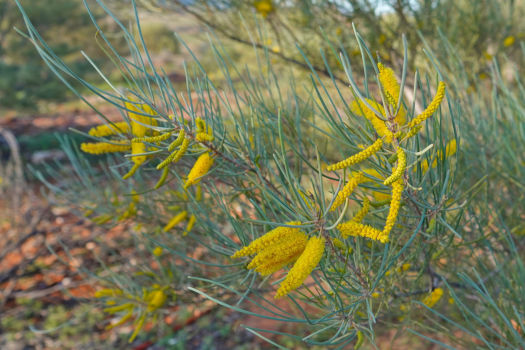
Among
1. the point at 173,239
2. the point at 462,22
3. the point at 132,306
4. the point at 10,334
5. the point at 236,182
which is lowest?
the point at 10,334

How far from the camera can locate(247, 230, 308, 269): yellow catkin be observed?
0.46 metres

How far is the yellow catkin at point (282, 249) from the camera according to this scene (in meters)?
0.46

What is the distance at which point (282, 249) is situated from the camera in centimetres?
46

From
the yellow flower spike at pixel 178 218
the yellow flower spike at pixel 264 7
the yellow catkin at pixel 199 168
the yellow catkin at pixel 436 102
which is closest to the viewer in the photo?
the yellow catkin at pixel 436 102

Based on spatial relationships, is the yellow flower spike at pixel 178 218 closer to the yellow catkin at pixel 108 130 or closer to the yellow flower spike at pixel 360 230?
the yellow catkin at pixel 108 130

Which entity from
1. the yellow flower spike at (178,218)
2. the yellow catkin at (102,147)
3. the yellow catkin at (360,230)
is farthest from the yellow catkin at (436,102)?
the yellow flower spike at (178,218)

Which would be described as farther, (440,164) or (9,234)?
(9,234)

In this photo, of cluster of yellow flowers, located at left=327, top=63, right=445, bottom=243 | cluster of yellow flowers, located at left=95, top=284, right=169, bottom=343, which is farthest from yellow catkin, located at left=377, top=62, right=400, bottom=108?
cluster of yellow flowers, located at left=95, top=284, right=169, bottom=343

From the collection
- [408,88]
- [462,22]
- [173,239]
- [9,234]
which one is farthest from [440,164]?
[9,234]

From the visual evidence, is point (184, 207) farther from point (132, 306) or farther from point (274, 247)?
point (274, 247)

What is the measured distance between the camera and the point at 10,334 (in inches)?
99.4

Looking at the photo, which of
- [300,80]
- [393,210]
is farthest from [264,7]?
[393,210]

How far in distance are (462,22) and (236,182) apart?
5.13 ft

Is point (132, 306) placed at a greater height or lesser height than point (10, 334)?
greater
